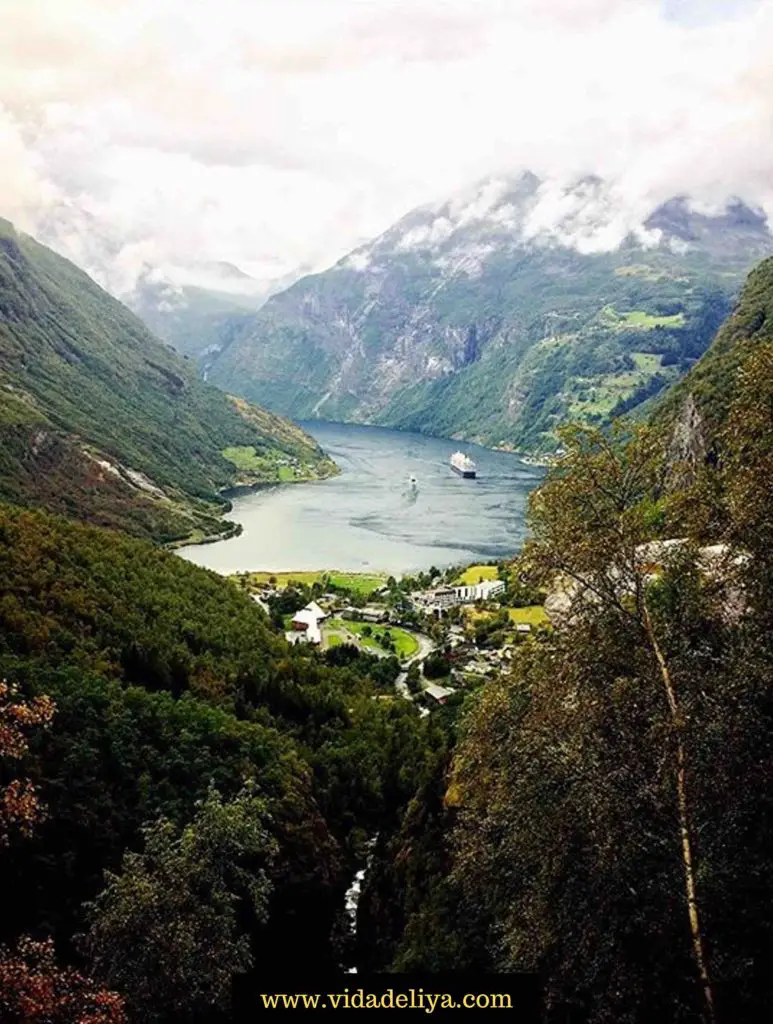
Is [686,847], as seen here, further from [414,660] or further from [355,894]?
[414,660]

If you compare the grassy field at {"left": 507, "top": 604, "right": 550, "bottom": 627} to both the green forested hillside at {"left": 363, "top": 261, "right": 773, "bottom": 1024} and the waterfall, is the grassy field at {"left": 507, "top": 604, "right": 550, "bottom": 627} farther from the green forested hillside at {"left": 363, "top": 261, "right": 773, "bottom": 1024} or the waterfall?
the green forested hillside at {"left": 363, "top": 261, "right": 773, "bottom": 1024}

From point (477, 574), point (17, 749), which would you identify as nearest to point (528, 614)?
point (477, 574)

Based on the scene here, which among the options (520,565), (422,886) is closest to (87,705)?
(422,886)

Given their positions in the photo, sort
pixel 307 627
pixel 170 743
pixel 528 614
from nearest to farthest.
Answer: pixel 170 743, pixel 307 627, pixel 528 614

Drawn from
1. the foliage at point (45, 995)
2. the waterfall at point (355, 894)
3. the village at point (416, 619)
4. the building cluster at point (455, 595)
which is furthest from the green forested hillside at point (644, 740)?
the building cluster at point (455, 595)

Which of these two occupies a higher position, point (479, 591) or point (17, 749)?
point (479, 591)

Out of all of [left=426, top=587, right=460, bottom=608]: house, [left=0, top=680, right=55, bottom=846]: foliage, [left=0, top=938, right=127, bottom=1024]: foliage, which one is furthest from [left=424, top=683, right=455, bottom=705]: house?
[left=0, top=680, right=55, bottom=846]: foliage
